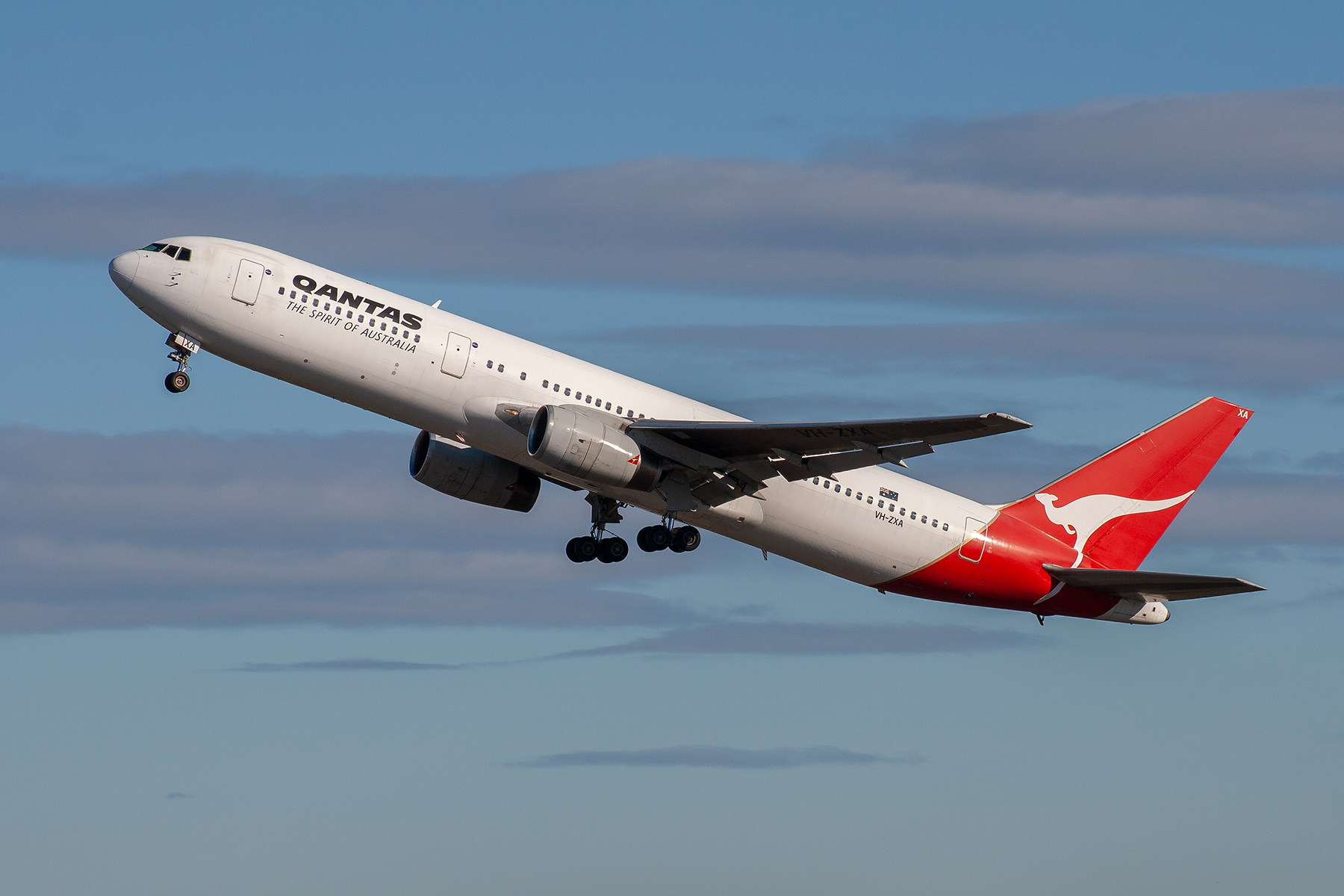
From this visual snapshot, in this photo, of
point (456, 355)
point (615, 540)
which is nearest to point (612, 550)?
point (615, 540)

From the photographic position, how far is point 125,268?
45.1m

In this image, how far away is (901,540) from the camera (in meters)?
50.4

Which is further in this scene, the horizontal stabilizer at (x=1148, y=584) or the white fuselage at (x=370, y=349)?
the horizontal stabilizer at (x=1148, y=584)

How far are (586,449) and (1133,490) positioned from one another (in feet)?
65.6

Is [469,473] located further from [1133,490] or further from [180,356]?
[1133,490]

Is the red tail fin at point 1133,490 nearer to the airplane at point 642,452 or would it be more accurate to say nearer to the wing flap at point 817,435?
the airplane at point 642,452

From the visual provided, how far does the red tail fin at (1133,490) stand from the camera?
5431 centimetres

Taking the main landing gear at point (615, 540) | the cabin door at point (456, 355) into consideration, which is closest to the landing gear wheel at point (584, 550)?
the main landing gear at point (615, 540)

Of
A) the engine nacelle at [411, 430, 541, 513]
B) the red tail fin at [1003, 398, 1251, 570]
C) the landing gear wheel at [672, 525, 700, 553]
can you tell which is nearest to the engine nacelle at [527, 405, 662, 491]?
the landing gear wheel at [672, 525, 700, 553]

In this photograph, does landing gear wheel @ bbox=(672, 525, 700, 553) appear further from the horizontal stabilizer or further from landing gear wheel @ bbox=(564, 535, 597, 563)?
the horizontal stabilizer

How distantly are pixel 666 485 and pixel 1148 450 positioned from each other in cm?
1742

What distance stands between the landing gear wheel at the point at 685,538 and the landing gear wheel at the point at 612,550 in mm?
2859

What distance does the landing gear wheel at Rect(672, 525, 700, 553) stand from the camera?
165 feet

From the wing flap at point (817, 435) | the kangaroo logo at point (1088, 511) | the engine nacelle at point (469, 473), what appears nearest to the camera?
the wing flap at point (817, 435)
